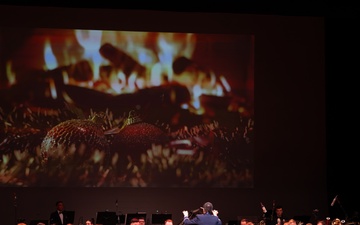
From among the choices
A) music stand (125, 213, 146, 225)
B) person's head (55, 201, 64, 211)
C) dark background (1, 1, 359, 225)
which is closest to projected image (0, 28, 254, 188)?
dark background (1, 1, 359, 225)

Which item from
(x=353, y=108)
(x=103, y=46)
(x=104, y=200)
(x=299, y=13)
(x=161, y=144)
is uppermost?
(x=299, y=13)

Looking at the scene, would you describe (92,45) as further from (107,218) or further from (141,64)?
(107,218)

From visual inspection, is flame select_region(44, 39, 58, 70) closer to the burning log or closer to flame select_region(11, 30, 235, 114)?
flame select_region(11, 30, 235, 114)

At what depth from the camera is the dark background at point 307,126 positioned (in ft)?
43.9

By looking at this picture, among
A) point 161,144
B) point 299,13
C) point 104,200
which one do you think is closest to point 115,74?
point 161,144

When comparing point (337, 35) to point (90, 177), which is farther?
point (337, 35)

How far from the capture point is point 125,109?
13.2 m

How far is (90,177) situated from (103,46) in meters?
2.71

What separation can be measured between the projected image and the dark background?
0.28 meters

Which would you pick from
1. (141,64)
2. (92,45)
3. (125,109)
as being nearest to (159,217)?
(125,109)

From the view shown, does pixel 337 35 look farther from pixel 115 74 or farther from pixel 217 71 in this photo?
pixel 115 74

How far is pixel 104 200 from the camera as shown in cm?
1321

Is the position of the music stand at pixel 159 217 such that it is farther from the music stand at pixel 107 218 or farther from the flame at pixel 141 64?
the flame at pixel 141 64

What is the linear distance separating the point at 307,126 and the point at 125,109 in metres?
3.89
